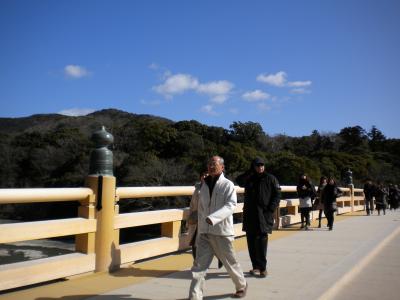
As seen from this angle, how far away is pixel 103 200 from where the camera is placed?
6254mm

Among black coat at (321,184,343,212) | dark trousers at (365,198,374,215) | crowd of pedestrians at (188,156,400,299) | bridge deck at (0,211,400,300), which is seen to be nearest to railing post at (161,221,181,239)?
bridge deck at (0,211,400,300)

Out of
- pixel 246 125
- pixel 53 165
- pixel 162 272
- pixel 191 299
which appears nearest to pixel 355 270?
pixel 162 272

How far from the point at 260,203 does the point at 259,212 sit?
13 centimetres

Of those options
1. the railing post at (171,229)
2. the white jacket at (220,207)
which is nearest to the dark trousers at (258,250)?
the white jacket at (220,207)

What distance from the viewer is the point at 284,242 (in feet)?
32.4

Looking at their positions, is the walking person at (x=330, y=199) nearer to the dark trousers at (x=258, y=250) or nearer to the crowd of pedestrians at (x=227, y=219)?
the crowd of pedestrians at (x=227, y=219)

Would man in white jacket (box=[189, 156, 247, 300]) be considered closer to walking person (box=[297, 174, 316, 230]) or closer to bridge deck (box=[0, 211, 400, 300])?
bridge deck (box=[0, 211, 400, 300])

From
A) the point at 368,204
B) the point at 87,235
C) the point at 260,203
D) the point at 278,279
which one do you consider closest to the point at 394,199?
the point at 368,204

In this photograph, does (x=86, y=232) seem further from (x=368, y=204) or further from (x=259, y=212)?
(x=368, y=204)

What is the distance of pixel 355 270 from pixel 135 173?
37.6 metres

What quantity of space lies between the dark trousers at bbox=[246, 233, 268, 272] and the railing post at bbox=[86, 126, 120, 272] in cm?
194

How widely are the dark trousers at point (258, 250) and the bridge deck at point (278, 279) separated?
0.70ft

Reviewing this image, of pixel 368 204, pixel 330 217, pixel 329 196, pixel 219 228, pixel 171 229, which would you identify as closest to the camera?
pixel 219 228

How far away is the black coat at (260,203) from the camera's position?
6.38 metres
